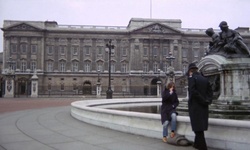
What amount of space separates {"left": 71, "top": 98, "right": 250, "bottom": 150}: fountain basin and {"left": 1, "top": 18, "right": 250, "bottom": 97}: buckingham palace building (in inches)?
2479

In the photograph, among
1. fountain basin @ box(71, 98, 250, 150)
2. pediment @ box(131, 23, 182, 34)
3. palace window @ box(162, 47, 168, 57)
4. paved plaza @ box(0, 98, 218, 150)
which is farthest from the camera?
palace window @ box(162, 47, 168, 57)

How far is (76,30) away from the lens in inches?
3056

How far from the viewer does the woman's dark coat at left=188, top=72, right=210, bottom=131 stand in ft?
22.0

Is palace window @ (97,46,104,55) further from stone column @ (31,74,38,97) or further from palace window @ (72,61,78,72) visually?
stone column @ (31,74,38,97)

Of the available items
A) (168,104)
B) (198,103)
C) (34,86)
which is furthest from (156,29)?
(198,103)

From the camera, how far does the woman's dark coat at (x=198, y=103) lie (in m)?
6.70

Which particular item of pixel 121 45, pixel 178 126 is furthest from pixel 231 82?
pixel 121 45

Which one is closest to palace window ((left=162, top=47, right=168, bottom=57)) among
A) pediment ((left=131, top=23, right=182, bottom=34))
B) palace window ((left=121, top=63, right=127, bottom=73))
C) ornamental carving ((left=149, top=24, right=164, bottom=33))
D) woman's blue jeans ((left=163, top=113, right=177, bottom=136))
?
pediment ((left=131, top=23, right=182, bottom=34))

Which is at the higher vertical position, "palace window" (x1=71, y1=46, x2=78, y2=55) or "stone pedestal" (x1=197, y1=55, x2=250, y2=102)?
"palace window" (x1=71, y1=46, x2=78, y2=55)

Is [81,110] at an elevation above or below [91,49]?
below

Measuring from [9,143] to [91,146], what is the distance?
93.9 inches

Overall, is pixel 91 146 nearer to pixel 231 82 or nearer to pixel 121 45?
pixel 231 82

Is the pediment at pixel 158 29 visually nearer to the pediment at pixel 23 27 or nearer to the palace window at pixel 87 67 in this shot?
the palace window at pixel 87 67

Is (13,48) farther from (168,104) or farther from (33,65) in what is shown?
(168,104)
